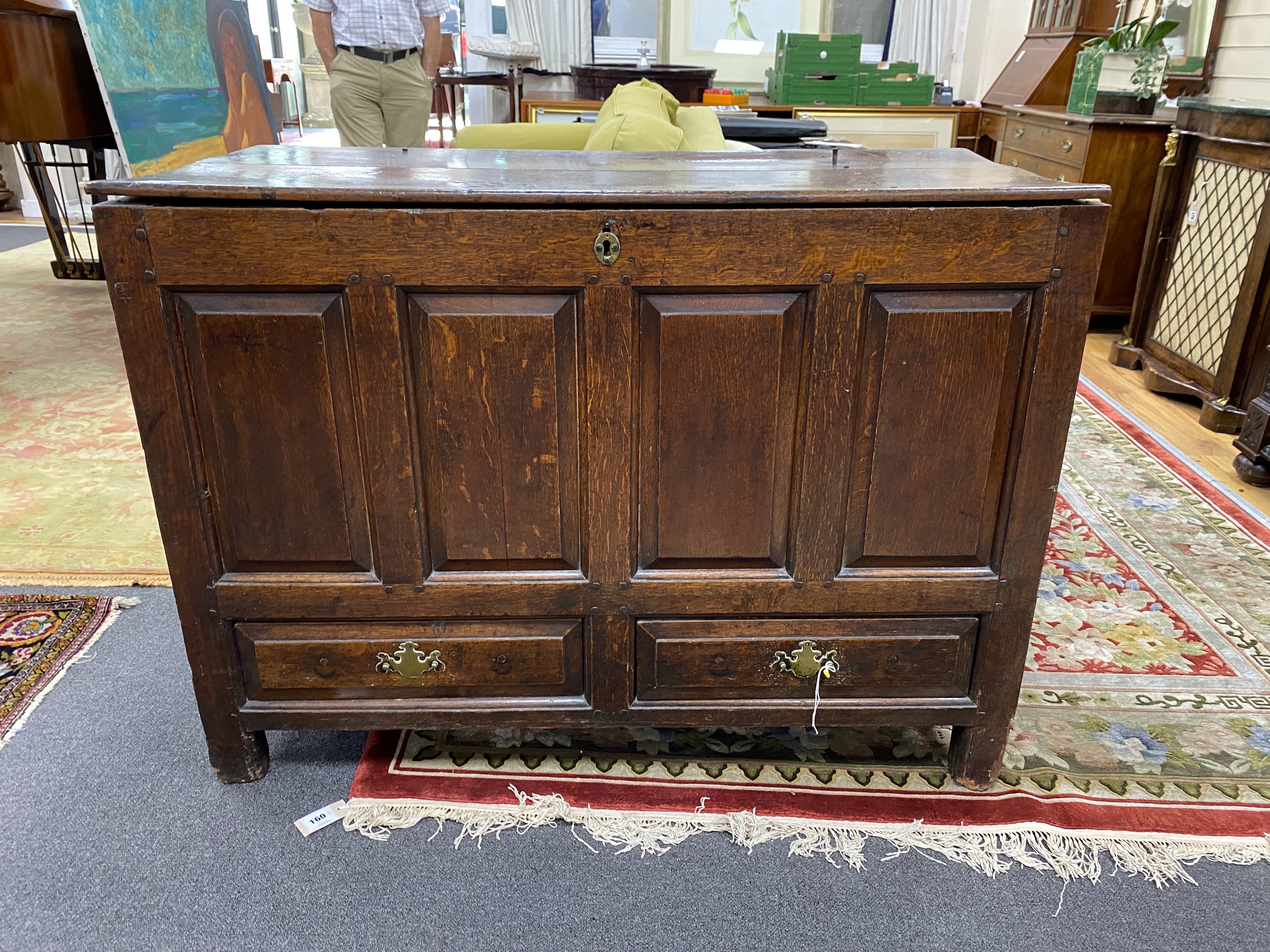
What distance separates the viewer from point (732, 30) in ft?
19.4

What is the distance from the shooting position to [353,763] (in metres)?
1.53

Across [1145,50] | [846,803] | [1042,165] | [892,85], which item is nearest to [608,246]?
[846,803]

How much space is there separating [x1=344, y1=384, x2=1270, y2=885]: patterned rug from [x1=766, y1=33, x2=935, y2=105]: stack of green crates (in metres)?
4.13

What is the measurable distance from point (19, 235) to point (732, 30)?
15.6 ft

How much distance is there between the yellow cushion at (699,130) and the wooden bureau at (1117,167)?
5.78 feet

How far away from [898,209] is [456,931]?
1.11 meters

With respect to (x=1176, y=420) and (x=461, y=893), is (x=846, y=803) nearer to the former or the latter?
(x=461, y=893)

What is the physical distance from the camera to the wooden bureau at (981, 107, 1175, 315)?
3.71 m

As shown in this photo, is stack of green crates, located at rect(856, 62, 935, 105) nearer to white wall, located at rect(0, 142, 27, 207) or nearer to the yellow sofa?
the yellow sofa

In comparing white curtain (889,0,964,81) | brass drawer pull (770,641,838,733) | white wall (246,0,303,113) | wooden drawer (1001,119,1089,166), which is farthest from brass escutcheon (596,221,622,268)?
white wall (246,0,303,113)

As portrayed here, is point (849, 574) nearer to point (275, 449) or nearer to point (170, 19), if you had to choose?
point (275, 449)

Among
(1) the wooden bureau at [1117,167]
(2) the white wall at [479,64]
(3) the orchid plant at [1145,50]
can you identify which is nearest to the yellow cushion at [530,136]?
(1) the wooden bureau at [1117,167]

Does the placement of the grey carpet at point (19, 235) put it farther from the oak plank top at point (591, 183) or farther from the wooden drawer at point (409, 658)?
the wooden drawer at point (409, 658)

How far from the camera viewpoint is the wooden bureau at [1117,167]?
3711 mm
